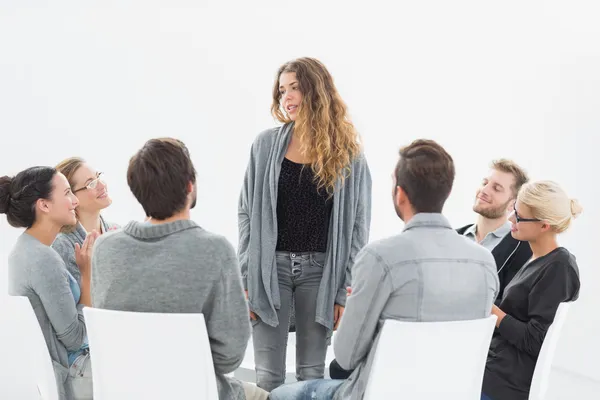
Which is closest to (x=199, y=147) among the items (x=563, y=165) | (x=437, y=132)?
(x=437, y=132)

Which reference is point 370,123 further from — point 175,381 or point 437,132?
point 175,381

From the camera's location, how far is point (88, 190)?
2885mm

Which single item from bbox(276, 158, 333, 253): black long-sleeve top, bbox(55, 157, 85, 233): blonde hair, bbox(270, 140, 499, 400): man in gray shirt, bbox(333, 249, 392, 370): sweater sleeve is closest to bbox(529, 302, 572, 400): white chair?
bbox(270, 140, 499, 400): man in gray shirt

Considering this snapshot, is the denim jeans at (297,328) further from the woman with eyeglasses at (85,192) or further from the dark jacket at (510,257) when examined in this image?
the woman with eyeglasses at (85,192)

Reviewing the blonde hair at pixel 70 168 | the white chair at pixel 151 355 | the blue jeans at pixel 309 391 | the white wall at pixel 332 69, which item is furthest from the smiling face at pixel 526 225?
the white wall at pixel 332 69

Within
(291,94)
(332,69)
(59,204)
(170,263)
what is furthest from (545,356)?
(332,69)

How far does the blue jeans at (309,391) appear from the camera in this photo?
210 cm

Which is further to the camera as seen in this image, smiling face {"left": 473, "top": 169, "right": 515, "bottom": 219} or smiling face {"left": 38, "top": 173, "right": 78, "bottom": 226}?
smiling face {"left": 473, "top": 169, "right": 515, "bottom": 219}

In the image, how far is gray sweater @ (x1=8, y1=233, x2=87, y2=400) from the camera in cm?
228

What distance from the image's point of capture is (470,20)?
5.61m

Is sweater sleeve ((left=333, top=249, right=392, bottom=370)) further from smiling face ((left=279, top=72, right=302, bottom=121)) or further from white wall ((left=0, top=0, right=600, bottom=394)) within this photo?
white wall ((left=0, top=0, right=600, bottom=394))

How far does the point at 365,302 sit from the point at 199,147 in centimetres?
384

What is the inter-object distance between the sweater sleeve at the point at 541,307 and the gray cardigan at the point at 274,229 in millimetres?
600

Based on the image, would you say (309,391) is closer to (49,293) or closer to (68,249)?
(49,293)
